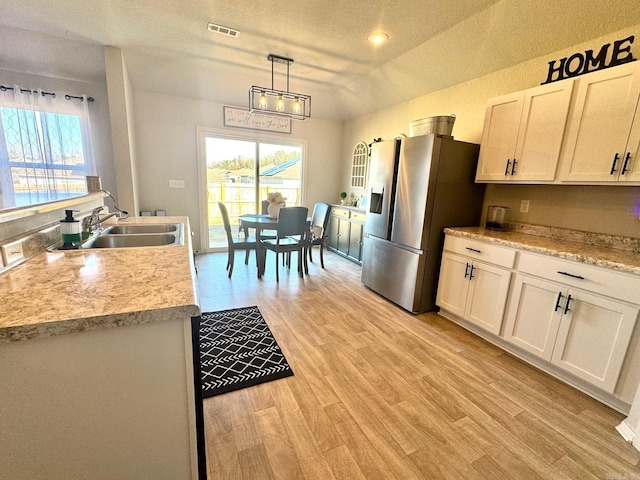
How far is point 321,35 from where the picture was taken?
2.69 m

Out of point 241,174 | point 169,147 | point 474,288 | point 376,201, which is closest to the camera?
point 474,288

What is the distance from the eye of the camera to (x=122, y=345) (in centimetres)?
74

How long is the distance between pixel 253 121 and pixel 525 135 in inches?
149

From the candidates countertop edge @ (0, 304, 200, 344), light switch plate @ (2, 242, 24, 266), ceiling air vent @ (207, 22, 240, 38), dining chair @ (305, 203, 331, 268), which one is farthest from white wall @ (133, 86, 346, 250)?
countertop edge @ (0, 304, 200, 344)

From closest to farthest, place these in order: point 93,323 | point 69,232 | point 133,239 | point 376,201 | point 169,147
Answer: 1. point 93,323
2. point 69,232
3. point 133,239
4. point 376,201
5. point 169,147

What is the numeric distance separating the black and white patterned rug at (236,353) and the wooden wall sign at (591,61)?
9.62 ft

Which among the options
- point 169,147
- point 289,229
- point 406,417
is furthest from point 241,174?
point 406,417

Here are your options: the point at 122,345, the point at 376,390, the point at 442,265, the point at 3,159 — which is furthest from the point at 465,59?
the point at 3,159

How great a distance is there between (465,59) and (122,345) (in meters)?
3.50

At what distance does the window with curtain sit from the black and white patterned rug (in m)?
2.39

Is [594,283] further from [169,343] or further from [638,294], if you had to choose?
[169,343]

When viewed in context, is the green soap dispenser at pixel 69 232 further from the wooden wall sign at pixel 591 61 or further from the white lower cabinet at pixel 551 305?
the wooden wall sign at pixel 591 61

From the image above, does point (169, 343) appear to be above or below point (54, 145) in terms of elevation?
below

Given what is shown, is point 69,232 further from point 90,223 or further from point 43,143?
point 43,143
